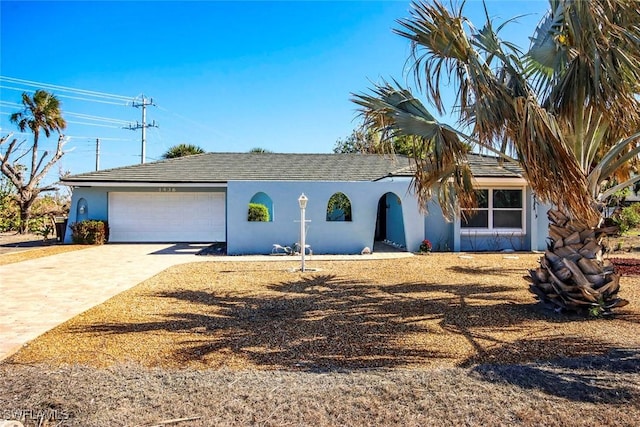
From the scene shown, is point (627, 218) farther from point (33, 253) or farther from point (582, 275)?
point (33, 253)

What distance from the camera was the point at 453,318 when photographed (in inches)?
271

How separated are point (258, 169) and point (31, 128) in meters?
16.3

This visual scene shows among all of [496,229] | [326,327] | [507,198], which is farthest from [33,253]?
[507,198]

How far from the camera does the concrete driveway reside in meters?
6.75

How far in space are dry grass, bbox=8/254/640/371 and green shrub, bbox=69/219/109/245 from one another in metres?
10.6

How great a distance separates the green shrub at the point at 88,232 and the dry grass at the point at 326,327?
34.9 feet

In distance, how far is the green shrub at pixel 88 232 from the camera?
19.2 meters

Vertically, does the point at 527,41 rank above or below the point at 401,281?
above

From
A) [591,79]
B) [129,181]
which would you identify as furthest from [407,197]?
[129,181]

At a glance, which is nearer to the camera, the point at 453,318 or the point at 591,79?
the point at 591,79

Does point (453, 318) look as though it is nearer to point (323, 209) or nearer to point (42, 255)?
point (323, 209)

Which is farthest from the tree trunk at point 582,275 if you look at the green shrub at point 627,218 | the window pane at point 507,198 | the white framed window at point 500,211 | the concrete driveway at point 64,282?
the green shrub at point 627,218

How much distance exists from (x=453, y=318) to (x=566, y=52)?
4.76 metres

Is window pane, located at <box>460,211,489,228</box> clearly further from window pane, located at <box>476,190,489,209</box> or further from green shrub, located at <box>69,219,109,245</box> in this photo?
green shrub, located at <box>69,219,109,245</box>
